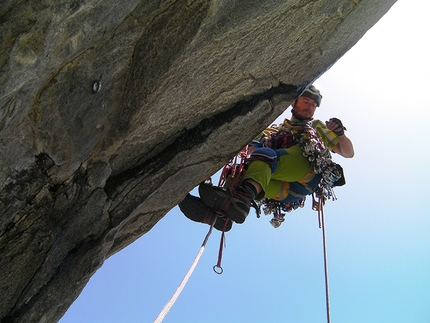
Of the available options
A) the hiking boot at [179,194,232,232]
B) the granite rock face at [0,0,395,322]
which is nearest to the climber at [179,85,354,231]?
the hiking boot at [179,194,232,232]

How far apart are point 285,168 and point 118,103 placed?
2.03m

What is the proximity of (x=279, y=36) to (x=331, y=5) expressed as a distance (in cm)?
40

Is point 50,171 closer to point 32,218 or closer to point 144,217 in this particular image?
point 32,218

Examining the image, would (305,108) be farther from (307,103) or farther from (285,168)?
(285,168)

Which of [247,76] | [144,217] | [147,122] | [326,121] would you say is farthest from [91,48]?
[326,121]

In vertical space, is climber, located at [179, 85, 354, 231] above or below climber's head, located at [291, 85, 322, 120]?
below

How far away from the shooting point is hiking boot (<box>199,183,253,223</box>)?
9.80ft

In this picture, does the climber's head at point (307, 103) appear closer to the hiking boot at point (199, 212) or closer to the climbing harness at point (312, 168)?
the climbing harness at point (312, 168)

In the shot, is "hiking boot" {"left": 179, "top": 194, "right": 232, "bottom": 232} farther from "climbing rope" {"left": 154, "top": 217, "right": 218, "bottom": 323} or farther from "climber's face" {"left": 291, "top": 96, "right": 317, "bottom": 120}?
"climber's face" {"left": 291, "top": 96, "right": 317, "bottom": 120}

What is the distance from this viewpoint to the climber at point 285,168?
3.04 m

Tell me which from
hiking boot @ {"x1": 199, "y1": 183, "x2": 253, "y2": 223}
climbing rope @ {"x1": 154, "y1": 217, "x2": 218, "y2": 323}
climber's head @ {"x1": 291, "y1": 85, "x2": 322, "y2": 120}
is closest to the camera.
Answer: climbing rope @ {"x1": 154, "y1": 217, "x2": 218, "y2": 323}

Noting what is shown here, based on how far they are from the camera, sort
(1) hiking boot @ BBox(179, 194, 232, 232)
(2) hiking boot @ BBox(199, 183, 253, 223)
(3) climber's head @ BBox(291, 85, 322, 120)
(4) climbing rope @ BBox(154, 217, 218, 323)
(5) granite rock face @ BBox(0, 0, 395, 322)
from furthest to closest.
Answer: (3) climber's head @ BBox(291, 85, 322, 120)
(1) hiking boot @ BBox(179, 194, 232, 232)
(2) hiking boot @ BBox(199, 183, 253, 223)
(4) climbing rope @ BBox(154, 217, 218, 323)
(5) granite rock face @ BBox(0, 0, 395, 322)

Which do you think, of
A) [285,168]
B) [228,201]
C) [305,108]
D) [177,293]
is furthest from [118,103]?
[305,108]

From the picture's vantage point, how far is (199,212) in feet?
10.2
